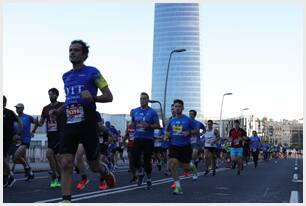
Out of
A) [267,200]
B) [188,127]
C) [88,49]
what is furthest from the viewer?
[188,127]

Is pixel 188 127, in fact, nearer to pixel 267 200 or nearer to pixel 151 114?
pixel 151 114

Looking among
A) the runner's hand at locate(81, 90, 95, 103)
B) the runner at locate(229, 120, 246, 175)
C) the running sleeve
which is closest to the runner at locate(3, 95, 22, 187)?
the running sleeve

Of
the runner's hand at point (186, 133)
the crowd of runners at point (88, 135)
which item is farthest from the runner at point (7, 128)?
the runner's hand at point (186, 133)

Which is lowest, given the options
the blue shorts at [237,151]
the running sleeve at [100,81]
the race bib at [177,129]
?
the blue shorts at [237,151]

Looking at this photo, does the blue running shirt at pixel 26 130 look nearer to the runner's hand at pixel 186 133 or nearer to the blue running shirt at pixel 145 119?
the blue running shirt at pixel 145 119

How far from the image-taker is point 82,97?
20.6 feet

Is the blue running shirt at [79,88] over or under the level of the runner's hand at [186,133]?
over

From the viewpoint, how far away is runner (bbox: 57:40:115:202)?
20.9 feet

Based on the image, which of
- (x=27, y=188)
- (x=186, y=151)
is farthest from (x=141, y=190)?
(x=27, y=188)

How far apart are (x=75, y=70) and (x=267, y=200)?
3.91 m

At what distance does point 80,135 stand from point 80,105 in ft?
1.12

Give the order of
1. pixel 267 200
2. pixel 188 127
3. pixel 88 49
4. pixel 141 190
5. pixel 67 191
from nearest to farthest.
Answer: pixel 67 191 → pixel 88 49 → pixel 267 200 → pixel 141 190 → pixel 188 127

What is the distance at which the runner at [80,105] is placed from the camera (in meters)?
6.38

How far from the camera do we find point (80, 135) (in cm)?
647
